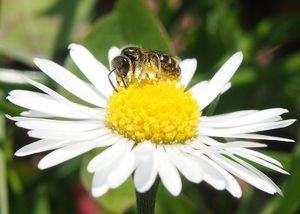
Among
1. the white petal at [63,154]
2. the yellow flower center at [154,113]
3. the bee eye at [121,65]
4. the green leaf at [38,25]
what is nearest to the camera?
the white petal at [63,154]

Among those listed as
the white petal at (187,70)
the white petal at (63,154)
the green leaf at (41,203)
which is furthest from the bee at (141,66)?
the green leaf at (41,203)

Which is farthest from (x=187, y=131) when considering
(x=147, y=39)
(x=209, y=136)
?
(x=147, y=39)

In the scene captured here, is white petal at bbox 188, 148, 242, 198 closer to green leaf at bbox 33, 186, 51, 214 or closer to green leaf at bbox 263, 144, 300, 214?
green leaf at bbox 263, 144, 300, 214

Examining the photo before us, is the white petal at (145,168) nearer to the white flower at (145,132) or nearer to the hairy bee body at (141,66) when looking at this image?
the white flower at (145,132)

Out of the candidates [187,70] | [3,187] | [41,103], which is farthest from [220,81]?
[3,187]

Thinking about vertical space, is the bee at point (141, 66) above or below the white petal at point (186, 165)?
above

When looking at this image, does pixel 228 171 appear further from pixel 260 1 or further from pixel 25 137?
pixel 260 1

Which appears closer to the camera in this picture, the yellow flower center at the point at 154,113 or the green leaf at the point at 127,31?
the yellow flower center at the point at 154,113
